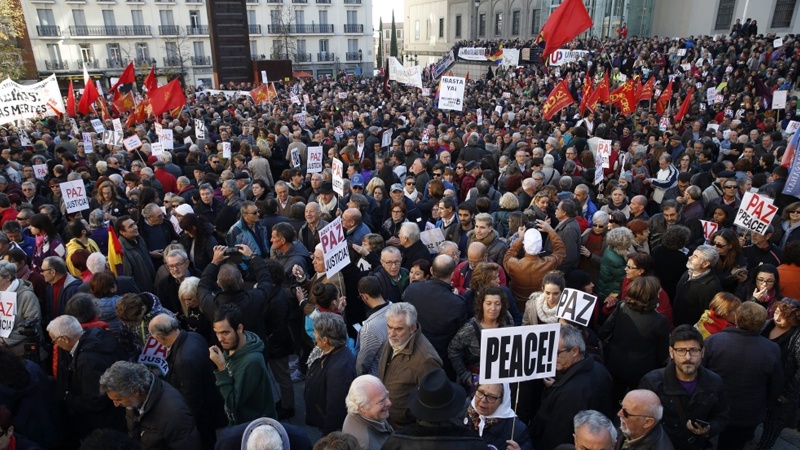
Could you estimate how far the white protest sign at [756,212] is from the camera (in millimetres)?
5570

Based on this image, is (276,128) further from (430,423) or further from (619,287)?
(430,423)

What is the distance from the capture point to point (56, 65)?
47.3m

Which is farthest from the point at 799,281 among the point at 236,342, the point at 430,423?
the point at 236,342

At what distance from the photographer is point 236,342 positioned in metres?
3.89

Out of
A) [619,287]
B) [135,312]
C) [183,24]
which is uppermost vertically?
[183,24]

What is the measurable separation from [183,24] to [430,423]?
58.3 meters

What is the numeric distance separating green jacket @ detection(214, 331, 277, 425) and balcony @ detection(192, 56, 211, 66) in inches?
2211

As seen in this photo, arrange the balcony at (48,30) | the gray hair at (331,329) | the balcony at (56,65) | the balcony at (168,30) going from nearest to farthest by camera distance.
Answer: the gray hair at (331,329) → the balcony at (48,30) → the balcony at (56,65) → the balcony at (168,30)

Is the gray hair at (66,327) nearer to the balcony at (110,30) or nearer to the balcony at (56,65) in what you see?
the balcony at (56,65)

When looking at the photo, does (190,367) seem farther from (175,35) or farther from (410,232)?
(175,35)

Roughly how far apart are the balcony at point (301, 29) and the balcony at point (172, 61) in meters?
10.7

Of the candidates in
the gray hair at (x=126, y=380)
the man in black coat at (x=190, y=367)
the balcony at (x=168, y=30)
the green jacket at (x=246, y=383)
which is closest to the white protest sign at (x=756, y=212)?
the green jacket at (x=246, y=383)

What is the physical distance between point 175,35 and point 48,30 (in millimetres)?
10506

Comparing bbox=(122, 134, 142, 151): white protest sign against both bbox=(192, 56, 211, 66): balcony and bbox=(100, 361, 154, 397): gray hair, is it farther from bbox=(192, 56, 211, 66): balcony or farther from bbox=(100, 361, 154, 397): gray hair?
bbox=(192, 56, 211, 66): balcony
